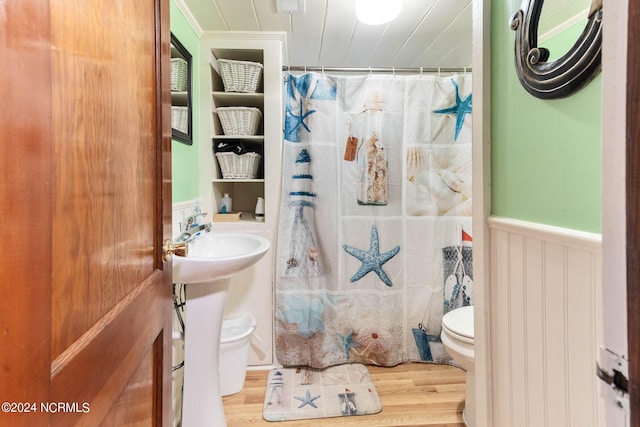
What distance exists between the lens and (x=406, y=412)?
157 cm

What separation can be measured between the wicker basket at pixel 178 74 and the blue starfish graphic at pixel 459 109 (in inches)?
60.6

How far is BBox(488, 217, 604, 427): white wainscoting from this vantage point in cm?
66

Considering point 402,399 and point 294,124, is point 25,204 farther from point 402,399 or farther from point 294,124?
point 402,399

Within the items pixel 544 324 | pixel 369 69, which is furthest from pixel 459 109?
pixel 544 324

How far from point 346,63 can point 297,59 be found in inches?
14.4

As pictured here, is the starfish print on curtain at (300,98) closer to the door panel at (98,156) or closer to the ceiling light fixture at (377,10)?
the ceiling light fixture at (377,10)

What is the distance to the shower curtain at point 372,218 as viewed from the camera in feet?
6.31

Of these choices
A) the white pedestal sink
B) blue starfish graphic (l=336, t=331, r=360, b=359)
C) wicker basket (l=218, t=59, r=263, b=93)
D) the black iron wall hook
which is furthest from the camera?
blue starfish graphic (l=336, t=331, r=360, b=359)

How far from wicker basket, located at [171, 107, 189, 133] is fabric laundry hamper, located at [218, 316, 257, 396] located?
1.15 m

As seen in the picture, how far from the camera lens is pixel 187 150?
1.72 m

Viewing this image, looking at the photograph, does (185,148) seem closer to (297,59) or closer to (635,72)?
(297,59)

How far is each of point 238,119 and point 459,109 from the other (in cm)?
141

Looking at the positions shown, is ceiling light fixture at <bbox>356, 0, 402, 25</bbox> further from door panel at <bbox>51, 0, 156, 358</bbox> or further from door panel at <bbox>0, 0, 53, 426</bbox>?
door panel at <bbox>0, 0, 53, 426</bbox>

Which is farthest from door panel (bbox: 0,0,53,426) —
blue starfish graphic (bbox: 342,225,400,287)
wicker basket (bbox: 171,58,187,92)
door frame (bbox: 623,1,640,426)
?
blue starfish graphic (bbox: 342,225,400,287)
